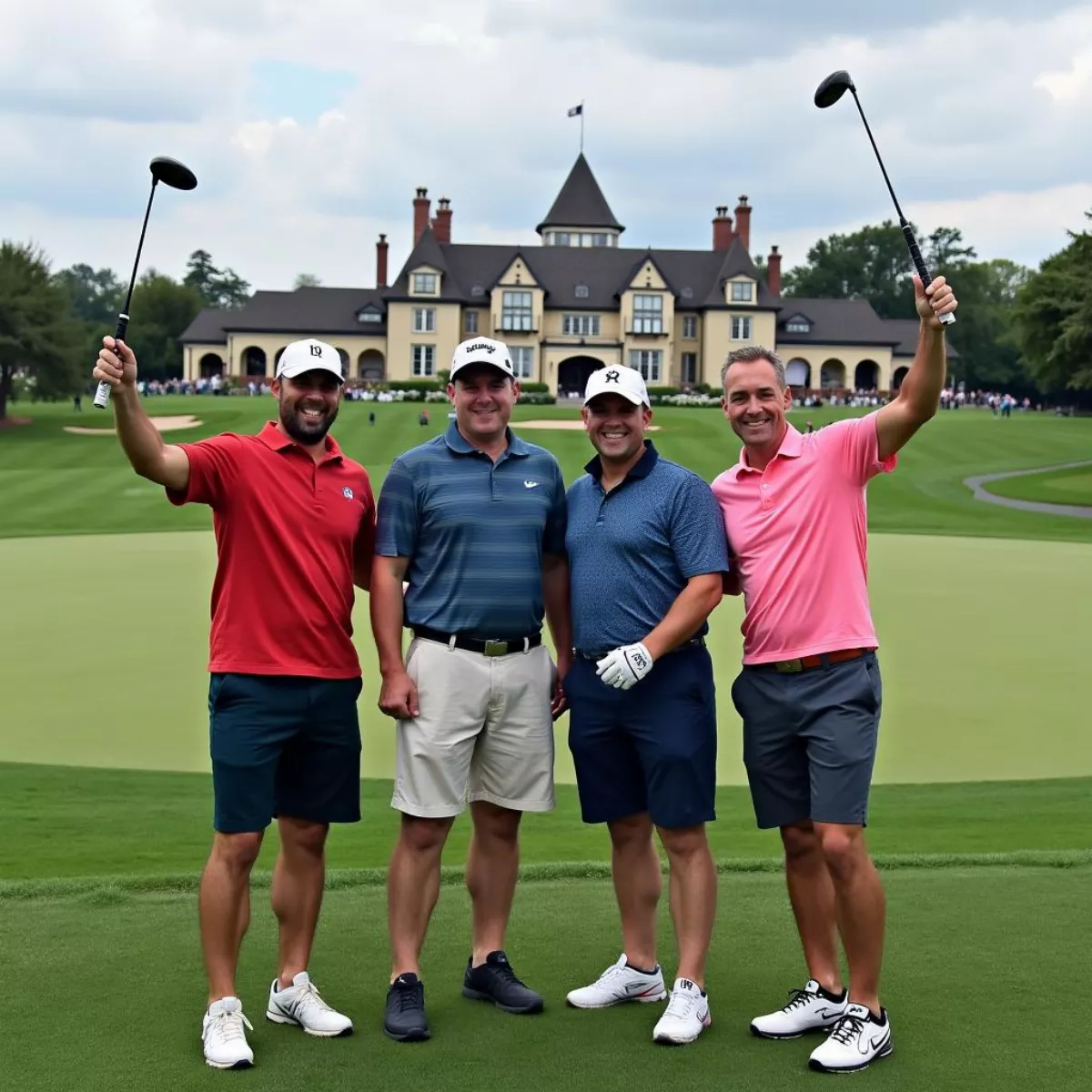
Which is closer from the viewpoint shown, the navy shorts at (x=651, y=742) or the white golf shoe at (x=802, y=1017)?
the white golf shoe at (x=802, y=1017)

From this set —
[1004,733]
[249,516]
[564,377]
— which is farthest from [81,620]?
[564,377]

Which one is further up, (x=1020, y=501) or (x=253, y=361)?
(x=253, y=361)

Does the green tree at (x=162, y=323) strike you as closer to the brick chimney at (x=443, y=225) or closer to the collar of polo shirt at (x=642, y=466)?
the brick chimney at (x=443, y=225)

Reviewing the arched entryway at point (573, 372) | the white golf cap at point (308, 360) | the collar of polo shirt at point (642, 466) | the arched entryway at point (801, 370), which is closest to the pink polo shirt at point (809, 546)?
the collar of polo shirt at point (642, 466)

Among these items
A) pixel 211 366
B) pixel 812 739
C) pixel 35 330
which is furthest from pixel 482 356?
pixel 211 366

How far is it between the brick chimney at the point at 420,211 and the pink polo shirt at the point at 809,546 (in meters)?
85.3

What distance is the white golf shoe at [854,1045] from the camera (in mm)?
4457

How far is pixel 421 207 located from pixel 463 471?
281ft

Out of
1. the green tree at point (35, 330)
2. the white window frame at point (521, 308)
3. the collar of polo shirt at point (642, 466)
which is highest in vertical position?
the white window frame at point (521, 308)

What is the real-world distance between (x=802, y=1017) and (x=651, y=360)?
79.6m

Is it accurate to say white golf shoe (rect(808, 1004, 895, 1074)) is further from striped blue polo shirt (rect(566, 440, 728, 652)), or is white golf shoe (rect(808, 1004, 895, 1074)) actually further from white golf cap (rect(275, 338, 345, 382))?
white golf cap (rect(275, 338, 345, 382))

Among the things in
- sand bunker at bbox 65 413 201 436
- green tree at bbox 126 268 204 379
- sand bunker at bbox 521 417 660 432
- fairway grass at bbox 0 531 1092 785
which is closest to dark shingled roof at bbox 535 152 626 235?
green tree at bbox 126 268 204 379

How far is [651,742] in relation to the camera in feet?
16.9

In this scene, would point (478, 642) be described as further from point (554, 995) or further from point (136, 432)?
point (136, 432)
